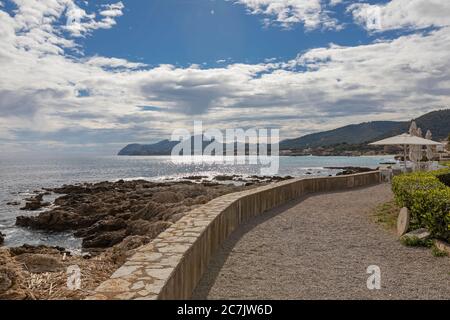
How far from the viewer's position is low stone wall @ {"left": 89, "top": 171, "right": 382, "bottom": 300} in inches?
135

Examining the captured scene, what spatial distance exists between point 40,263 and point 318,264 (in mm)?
5269

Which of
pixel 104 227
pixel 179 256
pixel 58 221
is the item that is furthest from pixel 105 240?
pixel 179 256

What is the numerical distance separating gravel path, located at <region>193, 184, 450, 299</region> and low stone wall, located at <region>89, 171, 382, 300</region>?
11.5 inches

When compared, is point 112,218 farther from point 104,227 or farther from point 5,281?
point 5,281

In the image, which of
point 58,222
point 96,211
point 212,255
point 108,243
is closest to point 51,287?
point 212,255

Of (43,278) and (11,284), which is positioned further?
(43,278)

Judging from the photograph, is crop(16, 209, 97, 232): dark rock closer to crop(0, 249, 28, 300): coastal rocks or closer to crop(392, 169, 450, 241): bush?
crop(0, 249, 28, 300): coastal rocks

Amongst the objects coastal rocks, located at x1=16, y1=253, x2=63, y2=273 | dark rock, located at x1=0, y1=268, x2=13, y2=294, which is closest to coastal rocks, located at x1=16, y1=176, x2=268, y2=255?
coastal rocks, located at x1=16, y1=253, x2=63, y2=273

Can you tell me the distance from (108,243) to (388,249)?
484 inches

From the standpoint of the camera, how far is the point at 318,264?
602cm

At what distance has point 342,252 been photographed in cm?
673
